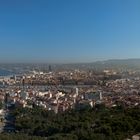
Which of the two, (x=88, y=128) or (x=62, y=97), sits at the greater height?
(x=88, y=128)

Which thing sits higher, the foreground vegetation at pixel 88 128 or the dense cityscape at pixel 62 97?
the foreground vegetation at pixel 88 128

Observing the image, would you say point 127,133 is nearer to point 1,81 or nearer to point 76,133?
point 76,133

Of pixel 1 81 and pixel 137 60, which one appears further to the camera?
pixel 137 60

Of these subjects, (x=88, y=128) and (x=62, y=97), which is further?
(x=62, y=97)

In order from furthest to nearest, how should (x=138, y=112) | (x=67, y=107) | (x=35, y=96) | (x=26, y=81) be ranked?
(x=26, y=81)
(x=35, y=96)
(x=67, y=107)
(x=138, y=112)

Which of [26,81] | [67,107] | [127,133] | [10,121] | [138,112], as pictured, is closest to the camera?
[127,133]

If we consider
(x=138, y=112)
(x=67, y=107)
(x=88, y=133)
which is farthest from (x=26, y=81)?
(x=88, y=133)

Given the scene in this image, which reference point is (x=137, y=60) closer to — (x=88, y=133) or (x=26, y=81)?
(x=26, y=81)

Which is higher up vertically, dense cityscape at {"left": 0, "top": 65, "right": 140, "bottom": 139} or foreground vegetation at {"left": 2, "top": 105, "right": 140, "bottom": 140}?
foreground vegetation at {"left": 2, "top": 105, "right": 140, "bottom": 140}

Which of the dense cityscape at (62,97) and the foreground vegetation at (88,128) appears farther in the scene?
the dense cityscape at (62,97)

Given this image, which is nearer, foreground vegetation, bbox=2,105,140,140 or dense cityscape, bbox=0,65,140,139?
foreground vegetation, bbox=2,105,140,140
